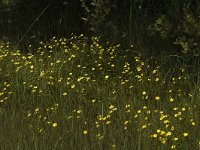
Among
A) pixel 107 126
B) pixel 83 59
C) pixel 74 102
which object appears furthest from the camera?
pixel 83 59

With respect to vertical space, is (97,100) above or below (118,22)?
below

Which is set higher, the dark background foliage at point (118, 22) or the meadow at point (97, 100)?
the dark background foliage at point (118, 22)

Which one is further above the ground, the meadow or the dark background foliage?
the dark background foliage

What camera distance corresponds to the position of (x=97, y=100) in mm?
4762

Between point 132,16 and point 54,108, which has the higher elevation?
point 132,16

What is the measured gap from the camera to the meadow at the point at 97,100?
3.76 metres

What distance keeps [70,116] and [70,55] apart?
188cm

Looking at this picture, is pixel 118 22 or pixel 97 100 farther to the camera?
pixel 118 22

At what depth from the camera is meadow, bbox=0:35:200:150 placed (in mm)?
3756

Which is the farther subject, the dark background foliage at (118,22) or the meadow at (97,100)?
the dark background foliage at (118,22)

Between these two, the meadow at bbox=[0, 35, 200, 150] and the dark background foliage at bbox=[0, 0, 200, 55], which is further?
the dark background foliage at bbox=[0, 0, 200, 55]

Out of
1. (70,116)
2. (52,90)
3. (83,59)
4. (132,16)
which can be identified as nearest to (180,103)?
(70,116)

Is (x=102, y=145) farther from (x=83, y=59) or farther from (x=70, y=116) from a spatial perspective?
(x=83, y=59)

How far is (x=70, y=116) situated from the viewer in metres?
4.21
